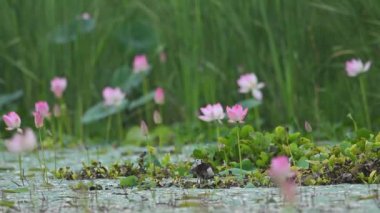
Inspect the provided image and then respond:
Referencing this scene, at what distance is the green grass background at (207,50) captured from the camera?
5.64 metres

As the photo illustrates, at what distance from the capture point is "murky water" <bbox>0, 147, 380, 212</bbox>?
259 centimetres

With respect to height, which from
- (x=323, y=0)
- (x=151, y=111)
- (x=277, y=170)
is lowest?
(x=277, y=170)

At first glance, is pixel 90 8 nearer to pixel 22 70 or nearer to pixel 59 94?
pixel 22 70

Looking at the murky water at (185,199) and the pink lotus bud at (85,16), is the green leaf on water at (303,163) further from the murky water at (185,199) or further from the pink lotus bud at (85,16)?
the pink lotus bud at (85,16)

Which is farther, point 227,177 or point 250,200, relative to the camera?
point 227,177

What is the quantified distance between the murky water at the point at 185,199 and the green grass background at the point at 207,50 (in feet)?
7.09

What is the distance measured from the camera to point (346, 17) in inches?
221

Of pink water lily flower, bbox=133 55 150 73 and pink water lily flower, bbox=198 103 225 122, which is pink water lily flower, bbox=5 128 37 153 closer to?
pink water lily flower, bbox=198 103 225 122

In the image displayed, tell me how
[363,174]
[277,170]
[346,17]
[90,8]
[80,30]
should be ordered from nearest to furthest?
[277,170] → [363,174] → [346,17] → [80,30] → [90,8]

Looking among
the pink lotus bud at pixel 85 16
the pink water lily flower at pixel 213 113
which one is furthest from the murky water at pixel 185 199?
the pink lotus bud at pixel 85 16

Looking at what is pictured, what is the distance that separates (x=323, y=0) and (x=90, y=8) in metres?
1.85

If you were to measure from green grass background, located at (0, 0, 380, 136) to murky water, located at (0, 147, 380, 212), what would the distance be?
2.16m

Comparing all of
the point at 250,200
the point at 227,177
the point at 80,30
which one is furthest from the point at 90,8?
the point at 250,200

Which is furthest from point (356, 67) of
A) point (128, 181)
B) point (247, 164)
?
point (128, 181)
